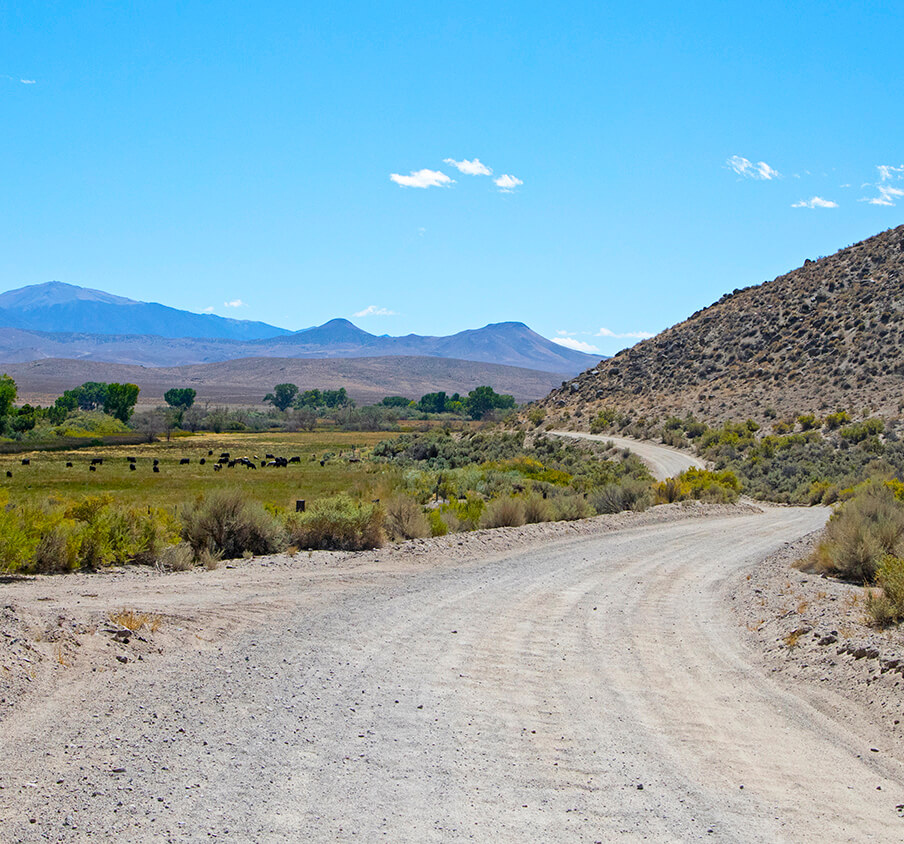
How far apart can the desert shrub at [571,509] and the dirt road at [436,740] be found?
1372cm

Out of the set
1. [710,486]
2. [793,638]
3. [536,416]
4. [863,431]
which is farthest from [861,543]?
[536,416]

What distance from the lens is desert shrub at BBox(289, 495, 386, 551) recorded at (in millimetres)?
18484

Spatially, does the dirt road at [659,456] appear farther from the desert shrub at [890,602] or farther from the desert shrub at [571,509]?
the desert shrub at [890,602]

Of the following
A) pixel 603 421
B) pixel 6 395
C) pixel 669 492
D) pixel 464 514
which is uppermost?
pixel 603 421

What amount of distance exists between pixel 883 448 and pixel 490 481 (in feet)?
75.9

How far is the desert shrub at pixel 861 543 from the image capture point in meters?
14.6

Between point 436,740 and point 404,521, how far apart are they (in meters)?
13.4

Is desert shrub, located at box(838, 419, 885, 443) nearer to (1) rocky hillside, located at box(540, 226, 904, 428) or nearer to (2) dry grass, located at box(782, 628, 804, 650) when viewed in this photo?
(1) rocky hillside, located at box(540, 226, 904, 428)

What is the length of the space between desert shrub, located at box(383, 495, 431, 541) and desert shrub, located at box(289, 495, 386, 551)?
0.86m

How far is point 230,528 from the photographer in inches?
691

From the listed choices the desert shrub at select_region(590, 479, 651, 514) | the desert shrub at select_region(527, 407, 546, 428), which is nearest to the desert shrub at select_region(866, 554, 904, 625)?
the desert shrub at select_region(590, 479, 651, 514)

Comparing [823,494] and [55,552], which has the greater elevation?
[823,494]

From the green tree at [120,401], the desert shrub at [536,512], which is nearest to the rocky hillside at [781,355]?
the desert shrub at [536,512]

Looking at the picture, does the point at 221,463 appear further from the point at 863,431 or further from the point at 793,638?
the point at 793,638
